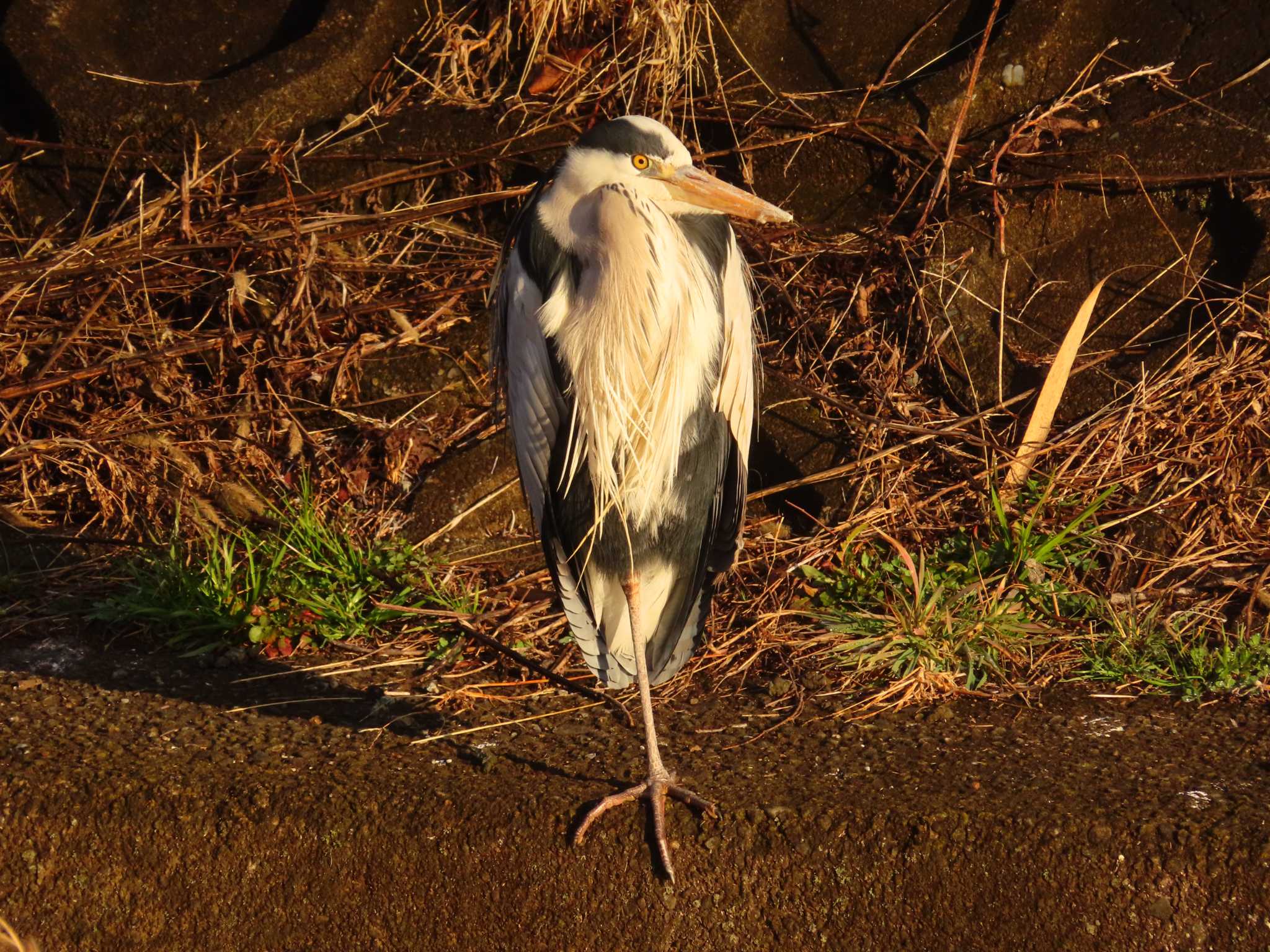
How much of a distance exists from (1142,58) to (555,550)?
228 cm

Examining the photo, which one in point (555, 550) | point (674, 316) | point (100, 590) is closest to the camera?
point (674, 316)

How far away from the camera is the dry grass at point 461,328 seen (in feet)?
10.2

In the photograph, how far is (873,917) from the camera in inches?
77.1

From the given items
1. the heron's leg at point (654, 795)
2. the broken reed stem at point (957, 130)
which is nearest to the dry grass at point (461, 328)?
the broken reed stem at point (957, 130)

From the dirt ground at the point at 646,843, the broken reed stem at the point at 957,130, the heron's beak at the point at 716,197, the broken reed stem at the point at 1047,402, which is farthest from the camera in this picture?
the broken reed stem at the point at 957,130

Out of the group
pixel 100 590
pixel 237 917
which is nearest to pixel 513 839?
pixel 237 917

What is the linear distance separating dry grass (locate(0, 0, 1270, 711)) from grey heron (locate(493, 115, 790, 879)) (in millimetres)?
488

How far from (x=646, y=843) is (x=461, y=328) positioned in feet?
6.38

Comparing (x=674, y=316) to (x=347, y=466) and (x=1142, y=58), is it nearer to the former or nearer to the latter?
(x=347, y=466)

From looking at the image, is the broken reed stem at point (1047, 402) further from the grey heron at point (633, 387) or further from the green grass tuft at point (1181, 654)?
the grey heron at point (633, 387)

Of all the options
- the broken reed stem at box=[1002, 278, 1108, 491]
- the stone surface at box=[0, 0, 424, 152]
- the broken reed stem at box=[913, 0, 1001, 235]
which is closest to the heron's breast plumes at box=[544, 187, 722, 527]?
the broken reed stem at box=[1002, 278, 1108, 491]

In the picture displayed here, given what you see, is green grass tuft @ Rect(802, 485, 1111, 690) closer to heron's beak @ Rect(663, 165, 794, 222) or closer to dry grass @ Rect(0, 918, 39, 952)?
heron's beak @ Rect(663, 165, 794, 222)

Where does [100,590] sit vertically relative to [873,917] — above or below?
above

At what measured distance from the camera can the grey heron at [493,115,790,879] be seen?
7.54 ft
